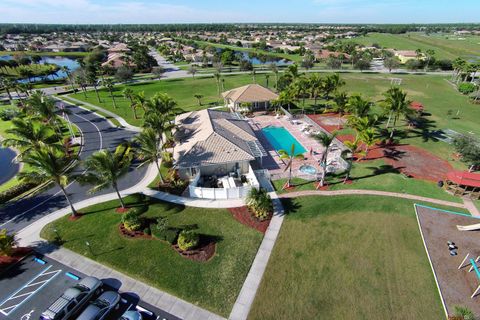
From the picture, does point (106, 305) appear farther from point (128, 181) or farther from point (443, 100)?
point (443, 100)

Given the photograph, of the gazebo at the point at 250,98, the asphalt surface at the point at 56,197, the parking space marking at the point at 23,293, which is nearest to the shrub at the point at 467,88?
the gazebo at the point at 250,98

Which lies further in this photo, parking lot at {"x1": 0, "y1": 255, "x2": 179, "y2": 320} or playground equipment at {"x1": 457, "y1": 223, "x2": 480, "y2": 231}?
playground equipment at {"x1": 457, "y1": 223, "x2": 480, "y2": 231}

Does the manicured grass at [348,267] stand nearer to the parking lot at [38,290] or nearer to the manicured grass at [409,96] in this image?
the parking lot at [38,290]

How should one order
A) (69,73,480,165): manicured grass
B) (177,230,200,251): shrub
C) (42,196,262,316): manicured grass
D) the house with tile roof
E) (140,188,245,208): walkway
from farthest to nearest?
(69,73,480,165): manicured grass, the house with tile roof, (140,188,245,208): walkway, (177,230,200,251): shrub, (42,196,262,316): manicured grass

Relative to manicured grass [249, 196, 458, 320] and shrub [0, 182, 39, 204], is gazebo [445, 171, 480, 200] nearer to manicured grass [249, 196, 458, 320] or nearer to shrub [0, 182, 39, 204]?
manicured grass [249, 196, 458, 320]

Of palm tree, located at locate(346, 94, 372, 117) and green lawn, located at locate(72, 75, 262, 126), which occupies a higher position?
palm tree, located at locate(346, 94, 372, 117)

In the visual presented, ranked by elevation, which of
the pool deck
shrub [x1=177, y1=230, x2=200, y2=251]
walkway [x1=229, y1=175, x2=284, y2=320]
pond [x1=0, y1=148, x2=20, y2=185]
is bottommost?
pond [x1=0, y1=148, x2=20, y2=185]

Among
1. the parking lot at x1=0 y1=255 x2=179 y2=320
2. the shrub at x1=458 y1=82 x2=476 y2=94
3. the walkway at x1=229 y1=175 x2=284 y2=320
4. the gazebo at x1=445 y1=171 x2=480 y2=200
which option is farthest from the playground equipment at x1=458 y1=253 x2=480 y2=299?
the shrub at x1=458 y1=82 x2=476 y2=94

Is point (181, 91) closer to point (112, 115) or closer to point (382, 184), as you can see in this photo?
point (112, 115)

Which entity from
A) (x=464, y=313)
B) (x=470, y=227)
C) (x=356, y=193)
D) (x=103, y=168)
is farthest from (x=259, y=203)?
(x=470, y=227)
